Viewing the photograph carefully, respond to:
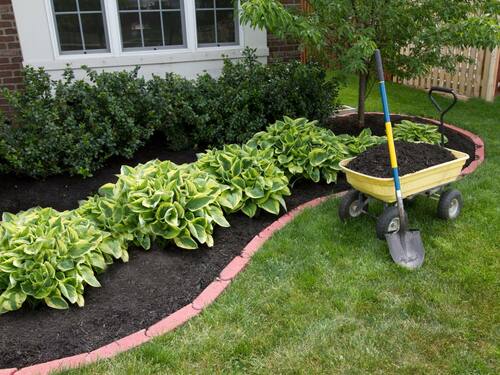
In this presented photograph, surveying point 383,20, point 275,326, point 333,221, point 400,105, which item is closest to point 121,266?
point 275,326

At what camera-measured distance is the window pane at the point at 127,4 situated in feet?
17.8

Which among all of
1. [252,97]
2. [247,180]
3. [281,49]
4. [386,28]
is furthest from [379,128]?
[247,180]

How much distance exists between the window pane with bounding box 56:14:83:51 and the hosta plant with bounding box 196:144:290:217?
2228 millimetres

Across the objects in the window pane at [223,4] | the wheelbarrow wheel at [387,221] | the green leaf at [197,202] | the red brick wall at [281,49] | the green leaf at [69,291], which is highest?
the window pane at [223,4]

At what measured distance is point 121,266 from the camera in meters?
3.38

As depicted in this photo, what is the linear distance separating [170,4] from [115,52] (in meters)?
0.88

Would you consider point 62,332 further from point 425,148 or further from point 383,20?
point 383,20

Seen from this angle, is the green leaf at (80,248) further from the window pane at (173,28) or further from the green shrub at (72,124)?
the window pane at (173,28)

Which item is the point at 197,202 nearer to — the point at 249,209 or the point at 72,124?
the point at 249,209

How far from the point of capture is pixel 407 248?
135 inches

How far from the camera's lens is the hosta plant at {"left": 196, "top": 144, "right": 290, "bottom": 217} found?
159 inches

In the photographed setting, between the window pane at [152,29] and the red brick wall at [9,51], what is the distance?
139cm

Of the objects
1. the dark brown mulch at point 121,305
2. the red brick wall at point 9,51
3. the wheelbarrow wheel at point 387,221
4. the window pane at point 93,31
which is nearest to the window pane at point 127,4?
the window pane at point 93,31

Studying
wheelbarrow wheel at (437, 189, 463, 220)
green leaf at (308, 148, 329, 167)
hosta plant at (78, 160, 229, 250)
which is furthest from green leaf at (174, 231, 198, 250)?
wheelbarrow wheel at (437, 189, 463, 220)
